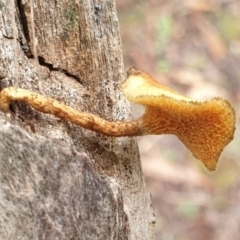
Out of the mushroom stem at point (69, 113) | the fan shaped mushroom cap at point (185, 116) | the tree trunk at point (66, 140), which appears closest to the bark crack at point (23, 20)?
the tree trunk at point (66, 140)

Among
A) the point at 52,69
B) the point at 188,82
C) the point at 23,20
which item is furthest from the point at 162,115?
the point at 188,82

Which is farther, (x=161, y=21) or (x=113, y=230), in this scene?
(x=161, y=21)

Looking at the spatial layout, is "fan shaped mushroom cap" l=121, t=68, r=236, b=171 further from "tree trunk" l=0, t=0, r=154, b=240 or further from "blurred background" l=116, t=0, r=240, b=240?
"blurred background" l=116, t=0, r=240, b=240

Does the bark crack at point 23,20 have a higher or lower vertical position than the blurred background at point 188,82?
lower

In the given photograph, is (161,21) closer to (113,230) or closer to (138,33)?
(138,33)

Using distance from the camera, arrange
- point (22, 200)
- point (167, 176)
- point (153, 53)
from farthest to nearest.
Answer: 1. point (153, 53)
2. point (167, 176)
3. point (22, 200)

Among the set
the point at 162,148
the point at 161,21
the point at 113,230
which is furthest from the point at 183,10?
the point at 113,230

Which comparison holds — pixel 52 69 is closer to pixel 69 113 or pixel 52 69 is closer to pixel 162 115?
pixel 69 113

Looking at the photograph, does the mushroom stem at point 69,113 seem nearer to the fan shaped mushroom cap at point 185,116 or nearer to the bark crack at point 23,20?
the fan shaped mushroom cap at point 185,116
